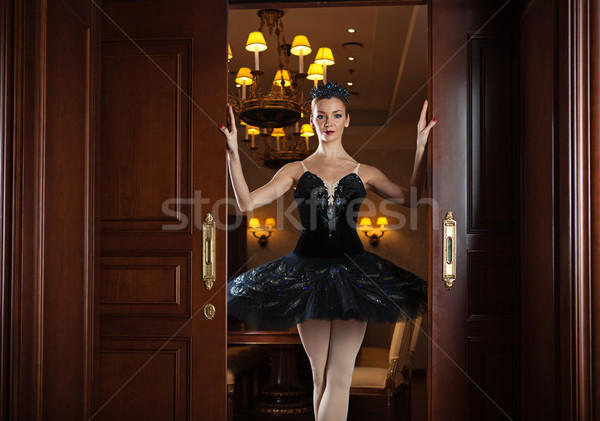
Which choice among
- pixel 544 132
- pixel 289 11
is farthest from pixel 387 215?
pixel 544 132

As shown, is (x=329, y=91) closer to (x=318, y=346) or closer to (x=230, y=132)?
(x=230, y=132)

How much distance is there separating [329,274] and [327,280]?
0.04 m

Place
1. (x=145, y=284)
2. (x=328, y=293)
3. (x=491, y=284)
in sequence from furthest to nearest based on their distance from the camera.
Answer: (x=328, y=293), (x=145, y=284), (x=491, y=284)

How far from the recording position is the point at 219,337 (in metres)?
2.86

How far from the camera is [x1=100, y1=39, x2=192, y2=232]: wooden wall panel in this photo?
292cm

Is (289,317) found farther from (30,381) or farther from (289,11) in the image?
(289,11)

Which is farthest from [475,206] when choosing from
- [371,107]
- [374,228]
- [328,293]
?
[374,228]

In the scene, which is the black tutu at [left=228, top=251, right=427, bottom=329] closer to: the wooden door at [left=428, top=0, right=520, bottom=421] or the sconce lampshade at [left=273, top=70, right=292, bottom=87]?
the wooden door at [left=428, top=0, right=520, bottom=421]

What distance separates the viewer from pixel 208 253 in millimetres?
2875

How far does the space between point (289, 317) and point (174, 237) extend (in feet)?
2.34

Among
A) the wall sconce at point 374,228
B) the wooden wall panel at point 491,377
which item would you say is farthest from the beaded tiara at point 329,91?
the wall sconce at point 374,228

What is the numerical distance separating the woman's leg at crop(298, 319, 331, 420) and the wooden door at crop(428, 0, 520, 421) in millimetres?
703

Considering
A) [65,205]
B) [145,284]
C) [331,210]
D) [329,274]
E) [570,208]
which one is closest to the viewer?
[570,208]

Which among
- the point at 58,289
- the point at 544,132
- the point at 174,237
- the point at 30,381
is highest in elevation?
the point at 544,132
